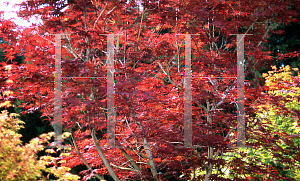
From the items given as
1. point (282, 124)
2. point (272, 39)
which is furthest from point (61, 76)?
point (272, 39)

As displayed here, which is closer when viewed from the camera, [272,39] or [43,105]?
[43,105]

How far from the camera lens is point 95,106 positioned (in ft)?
9.56

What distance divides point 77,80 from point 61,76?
0.96ft

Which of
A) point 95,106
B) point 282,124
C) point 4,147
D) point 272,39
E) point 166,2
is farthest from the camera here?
point 272,39

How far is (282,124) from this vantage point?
5426 mm

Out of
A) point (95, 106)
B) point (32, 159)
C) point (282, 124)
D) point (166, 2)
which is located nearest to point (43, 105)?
point (95, 106)

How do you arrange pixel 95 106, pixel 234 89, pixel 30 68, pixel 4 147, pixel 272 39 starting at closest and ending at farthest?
pixel 4 147 → pixel 95 106 → pixel 30 68 → pixel 234 89 → pixel 272 39

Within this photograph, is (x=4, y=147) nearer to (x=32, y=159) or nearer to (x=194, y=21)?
(x=32, y=159)

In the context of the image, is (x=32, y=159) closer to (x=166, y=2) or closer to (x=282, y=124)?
(x=166, y=2)

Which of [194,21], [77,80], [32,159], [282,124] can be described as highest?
[194,21]

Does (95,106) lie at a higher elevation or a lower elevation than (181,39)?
lower

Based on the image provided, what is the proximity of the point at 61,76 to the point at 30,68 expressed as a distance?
366mm

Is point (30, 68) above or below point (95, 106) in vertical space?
above

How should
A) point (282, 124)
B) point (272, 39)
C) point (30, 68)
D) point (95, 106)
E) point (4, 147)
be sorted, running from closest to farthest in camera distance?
point (4, 147), point (95, 106), point (30, 68), point (282, 124), point (272, 39)
